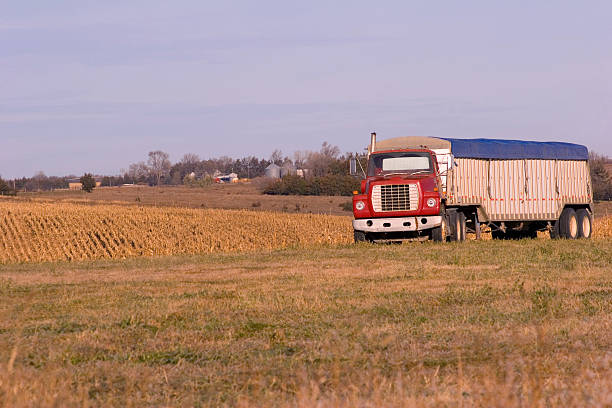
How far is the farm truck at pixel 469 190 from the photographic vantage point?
85.7 feet

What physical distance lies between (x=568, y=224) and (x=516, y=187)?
8.58 ft

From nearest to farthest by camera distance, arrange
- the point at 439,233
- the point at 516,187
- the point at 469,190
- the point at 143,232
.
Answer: the point at 439,233 → the point at 469,190 → the point at 516,187 → the point at 143,232

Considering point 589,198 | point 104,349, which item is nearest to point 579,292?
point 104,349

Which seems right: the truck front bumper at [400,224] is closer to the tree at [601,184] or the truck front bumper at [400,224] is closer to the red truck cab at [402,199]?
the red truck cab at [402,199]

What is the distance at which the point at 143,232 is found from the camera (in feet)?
131

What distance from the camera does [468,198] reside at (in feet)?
92.9

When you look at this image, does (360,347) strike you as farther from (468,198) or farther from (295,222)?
(295,222)

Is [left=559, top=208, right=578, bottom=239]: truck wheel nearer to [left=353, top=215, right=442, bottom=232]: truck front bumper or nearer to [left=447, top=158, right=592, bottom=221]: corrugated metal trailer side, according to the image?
[left=447, top=158, right=592, bottom=221]: corrugated metal trailer side

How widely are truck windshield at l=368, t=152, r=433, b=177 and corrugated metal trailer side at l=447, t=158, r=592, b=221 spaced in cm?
99

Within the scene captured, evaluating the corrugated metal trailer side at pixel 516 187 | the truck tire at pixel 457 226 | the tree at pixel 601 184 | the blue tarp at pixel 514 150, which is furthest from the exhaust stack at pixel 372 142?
the tree at pixel 601 184

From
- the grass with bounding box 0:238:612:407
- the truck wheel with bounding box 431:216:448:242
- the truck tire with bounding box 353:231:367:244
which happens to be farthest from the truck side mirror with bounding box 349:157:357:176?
the grass with bounding box 0:238:612:407

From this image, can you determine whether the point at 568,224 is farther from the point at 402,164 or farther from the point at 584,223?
the point at 402,164

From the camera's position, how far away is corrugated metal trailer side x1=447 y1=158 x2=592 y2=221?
93.1 feet

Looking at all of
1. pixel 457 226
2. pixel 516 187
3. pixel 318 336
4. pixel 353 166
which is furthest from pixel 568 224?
pixel 318 336
